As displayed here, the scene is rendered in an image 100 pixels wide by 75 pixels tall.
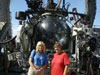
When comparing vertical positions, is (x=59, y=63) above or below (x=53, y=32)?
below

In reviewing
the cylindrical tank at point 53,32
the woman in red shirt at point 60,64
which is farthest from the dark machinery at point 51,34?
the woman in red shirt at point 60,64

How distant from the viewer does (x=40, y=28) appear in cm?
732

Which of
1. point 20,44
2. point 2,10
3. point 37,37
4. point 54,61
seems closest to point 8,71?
point 20,44

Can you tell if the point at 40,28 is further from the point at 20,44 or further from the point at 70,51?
the point at 70,51

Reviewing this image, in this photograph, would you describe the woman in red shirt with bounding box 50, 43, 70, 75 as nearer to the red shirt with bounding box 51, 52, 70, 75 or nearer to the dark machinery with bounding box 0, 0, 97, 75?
the red shirt with bounding box 51, 52, 70, 75

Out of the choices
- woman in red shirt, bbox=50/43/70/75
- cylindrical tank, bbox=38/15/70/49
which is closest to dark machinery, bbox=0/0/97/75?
cylindrical tank, bbox=38/15/70/49

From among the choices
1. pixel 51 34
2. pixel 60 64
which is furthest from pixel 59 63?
pixel 51 34

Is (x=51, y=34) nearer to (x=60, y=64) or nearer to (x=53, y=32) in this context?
(x=53, y=32)

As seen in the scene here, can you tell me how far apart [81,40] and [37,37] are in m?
1.99

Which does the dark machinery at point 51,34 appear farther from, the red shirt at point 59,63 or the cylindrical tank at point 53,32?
the red shirt at point 59,63

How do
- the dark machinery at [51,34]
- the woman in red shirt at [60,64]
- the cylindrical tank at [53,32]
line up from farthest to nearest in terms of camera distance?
the cylindrical tank at [53,32] < the dark machinery at [51,34] < the woman in red shirt at [60,64]

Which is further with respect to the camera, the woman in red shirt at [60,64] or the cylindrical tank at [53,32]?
the cylindrical tank at [53,32]

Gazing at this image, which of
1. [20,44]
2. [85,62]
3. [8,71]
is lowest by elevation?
[8,71]

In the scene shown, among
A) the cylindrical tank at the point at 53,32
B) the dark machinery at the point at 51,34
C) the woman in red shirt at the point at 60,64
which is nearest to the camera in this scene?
the woman in red shirt at the point at 60,64
